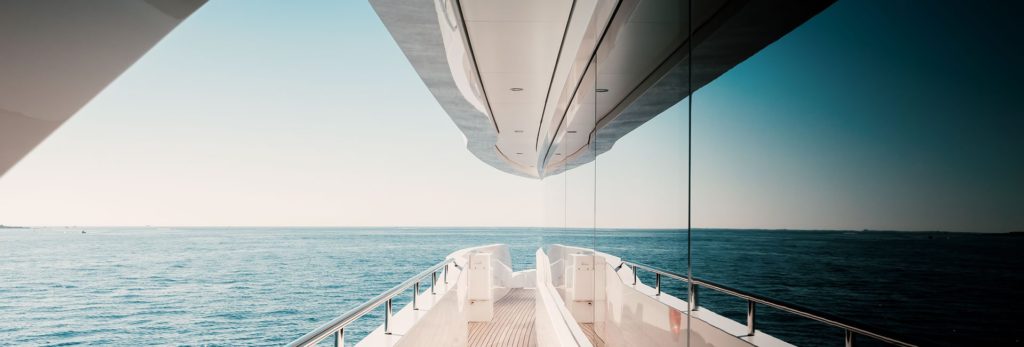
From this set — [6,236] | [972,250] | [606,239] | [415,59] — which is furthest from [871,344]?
[6,236]

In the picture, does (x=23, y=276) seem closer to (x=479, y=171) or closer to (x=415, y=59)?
(x=479, y=171)

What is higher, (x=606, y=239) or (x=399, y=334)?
(x=606, y=239)

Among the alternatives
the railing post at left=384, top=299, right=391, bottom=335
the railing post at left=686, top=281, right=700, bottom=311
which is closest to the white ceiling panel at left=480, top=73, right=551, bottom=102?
the railing post at left=384, top=299, right=391, bottom=335

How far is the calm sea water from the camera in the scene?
1.93 ft

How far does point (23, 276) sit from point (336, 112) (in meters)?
30.1

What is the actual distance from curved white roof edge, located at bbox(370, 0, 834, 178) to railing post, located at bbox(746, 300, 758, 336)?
43cm

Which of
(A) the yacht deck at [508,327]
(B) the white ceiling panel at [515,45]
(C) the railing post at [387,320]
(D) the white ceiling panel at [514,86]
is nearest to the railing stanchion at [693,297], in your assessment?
(B) the white ceiling panel at [515,45]

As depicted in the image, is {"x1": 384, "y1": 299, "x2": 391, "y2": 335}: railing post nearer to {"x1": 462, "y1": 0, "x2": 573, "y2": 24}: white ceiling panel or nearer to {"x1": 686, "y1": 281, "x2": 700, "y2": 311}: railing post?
{"x1": 462, "y1": 0, "x2": 573, "y2": 24}: white ceiling panel

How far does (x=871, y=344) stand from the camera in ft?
2.27

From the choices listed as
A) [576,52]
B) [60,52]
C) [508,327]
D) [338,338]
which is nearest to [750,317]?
[60,52]

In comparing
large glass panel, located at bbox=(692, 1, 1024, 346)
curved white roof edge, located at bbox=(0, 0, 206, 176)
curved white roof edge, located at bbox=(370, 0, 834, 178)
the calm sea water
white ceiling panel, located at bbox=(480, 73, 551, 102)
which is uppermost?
white ceiling panel, located at bbox=(480, 73, 551, 102)

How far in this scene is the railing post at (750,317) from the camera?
42.4 inches

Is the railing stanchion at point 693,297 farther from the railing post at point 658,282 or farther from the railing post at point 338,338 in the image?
the railing post at point 338,338

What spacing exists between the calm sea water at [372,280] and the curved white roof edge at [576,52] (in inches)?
13.9
